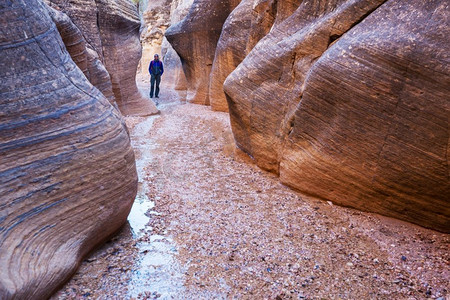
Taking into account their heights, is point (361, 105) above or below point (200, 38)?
above

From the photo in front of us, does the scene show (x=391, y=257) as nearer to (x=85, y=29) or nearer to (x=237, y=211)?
(x=237, y=211)

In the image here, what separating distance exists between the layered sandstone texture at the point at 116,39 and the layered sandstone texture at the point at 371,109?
14.7 feet

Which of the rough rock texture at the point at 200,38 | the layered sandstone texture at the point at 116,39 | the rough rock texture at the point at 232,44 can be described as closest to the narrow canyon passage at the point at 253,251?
the layered sandstone texture at the point at 116,39

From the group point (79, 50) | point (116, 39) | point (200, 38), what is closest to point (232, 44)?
point (200, 38)

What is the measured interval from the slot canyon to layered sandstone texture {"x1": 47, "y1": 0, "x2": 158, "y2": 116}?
2897mm

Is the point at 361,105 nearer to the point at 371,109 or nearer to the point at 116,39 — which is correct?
the point at 371,109

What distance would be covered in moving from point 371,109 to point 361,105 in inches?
4.7

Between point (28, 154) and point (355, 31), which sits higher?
point (355, 31)

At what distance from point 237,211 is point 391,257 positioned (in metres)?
1.71

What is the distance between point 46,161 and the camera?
284 centimetres

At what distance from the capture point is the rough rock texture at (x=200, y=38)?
11.0 m

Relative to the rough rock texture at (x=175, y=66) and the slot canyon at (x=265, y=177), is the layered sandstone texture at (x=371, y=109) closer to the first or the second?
the slot canyon at (x=265, y=177)

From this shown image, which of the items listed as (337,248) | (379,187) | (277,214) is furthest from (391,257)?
(277,214)

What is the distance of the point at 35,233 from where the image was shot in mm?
2699
